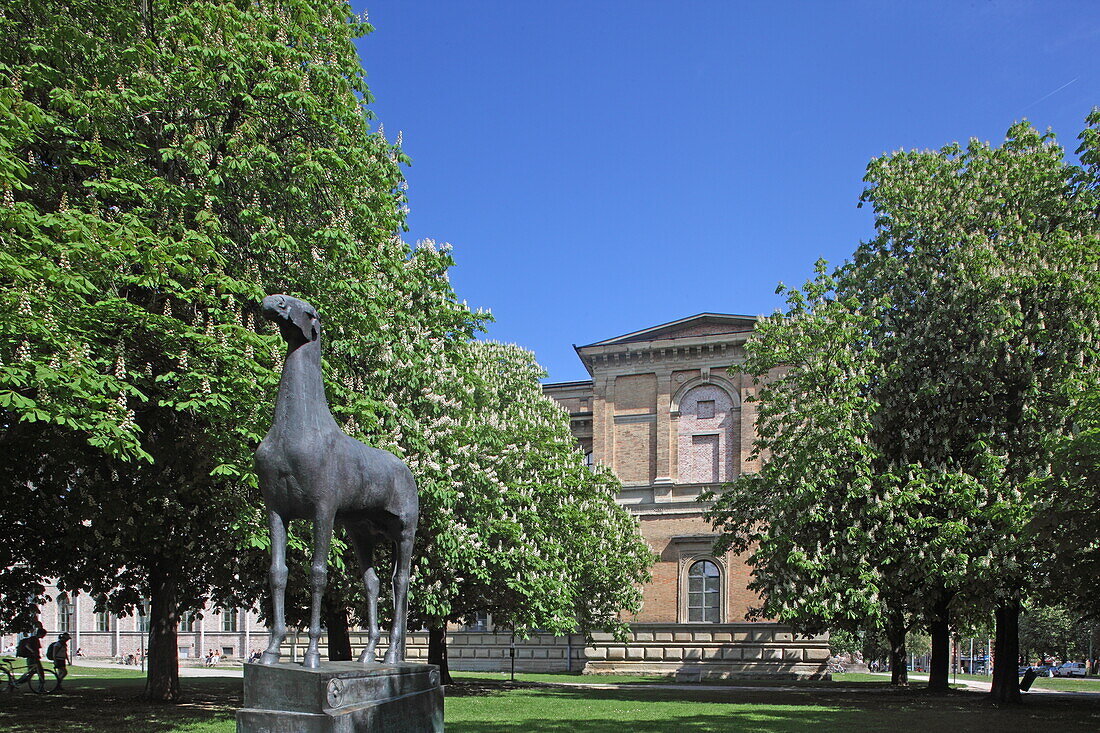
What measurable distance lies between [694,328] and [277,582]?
42589 millimetres

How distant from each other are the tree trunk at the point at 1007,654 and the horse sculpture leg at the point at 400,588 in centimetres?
2089

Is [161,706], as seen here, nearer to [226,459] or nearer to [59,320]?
[226,459]

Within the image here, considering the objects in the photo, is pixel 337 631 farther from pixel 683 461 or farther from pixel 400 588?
pixel 683 461

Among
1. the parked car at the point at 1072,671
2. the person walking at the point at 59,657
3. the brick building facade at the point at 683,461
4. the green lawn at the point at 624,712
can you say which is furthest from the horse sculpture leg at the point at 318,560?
the parked car at the point at 1072,671

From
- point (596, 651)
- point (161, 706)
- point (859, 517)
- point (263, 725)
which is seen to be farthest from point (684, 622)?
point (263, 725)

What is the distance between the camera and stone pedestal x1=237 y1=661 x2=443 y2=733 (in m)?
7.84

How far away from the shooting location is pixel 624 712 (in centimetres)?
2131

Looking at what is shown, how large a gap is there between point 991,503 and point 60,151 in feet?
72.1

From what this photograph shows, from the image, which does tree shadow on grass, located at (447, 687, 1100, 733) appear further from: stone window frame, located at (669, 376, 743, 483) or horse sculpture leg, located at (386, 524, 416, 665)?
stone window frame, located at (669, 376, 743, 483)

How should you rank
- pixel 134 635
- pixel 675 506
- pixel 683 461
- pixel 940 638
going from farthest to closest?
pixel 134 635 → pixel 683 461 → pixel 675 506 → pixel 940 638

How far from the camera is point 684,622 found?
46.4 metres

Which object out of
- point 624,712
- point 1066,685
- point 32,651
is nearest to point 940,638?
point 624,712

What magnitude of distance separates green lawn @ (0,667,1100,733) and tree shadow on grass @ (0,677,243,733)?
0.02 meters

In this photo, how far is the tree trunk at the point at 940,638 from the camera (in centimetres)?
2672
